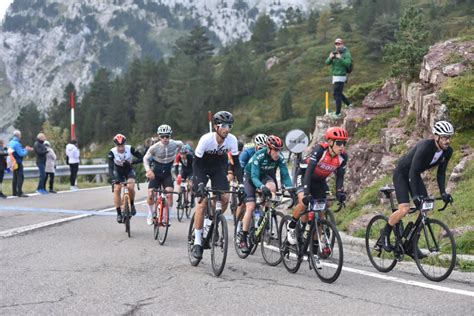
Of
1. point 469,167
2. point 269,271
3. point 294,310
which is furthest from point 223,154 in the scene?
point 469,167

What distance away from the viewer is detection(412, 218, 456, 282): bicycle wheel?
7.38m

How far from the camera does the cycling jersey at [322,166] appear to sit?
7934 millimetres

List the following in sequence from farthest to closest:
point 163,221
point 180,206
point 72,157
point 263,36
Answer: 1. point 263,36
2. point 72,157
3. point 180,206
4. point 163,221

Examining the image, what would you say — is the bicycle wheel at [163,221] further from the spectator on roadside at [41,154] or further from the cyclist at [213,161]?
the spectator on roadside at [41,154]

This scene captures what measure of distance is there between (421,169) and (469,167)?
3.98 m

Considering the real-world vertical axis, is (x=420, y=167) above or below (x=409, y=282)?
above

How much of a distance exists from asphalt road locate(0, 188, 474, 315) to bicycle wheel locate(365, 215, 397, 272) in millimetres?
146

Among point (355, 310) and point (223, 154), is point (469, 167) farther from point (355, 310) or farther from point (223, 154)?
point (355, 310)

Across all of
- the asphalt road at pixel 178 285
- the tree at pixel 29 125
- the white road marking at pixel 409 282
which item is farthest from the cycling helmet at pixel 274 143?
the tree at pixel 29 125

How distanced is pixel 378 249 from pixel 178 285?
281cm

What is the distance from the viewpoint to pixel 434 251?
7523 millimetres

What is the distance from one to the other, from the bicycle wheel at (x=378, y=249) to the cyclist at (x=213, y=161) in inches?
78.4

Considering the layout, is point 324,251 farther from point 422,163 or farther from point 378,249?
point 422,163

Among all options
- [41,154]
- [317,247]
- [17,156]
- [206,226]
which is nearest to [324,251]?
[317,247]
